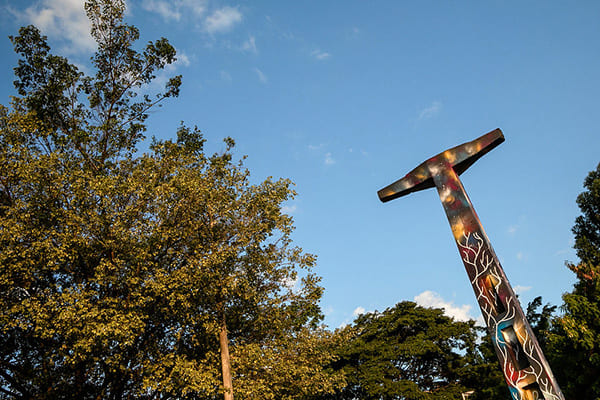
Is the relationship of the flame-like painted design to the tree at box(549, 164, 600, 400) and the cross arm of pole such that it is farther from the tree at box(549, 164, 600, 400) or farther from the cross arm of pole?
the tree at box(549, 164, 600, 400)

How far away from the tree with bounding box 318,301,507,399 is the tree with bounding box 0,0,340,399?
1215 cm

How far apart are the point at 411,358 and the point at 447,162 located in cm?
2252

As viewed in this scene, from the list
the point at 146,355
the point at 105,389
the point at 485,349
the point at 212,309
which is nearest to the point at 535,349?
the point at 212,309

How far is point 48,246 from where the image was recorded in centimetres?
1129

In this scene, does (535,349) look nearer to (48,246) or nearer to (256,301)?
(256,301)

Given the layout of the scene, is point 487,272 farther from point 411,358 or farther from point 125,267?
point 411,358

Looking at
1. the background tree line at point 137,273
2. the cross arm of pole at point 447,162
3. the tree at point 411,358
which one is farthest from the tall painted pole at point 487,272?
the tree at point 411,358

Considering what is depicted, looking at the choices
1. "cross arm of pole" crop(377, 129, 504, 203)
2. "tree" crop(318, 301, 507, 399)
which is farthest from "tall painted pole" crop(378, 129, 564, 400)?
"tree" crop(318, 301, 507, 399)

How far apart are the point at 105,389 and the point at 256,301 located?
505cm

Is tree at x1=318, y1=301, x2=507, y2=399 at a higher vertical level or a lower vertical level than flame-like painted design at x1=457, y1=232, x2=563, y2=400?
higher

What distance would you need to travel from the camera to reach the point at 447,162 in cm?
772

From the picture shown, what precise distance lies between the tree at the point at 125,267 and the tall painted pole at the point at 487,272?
271 inches

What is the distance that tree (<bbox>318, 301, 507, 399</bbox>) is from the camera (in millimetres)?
25250

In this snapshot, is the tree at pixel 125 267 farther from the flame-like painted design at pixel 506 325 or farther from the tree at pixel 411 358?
the tree at pixel 411 358
